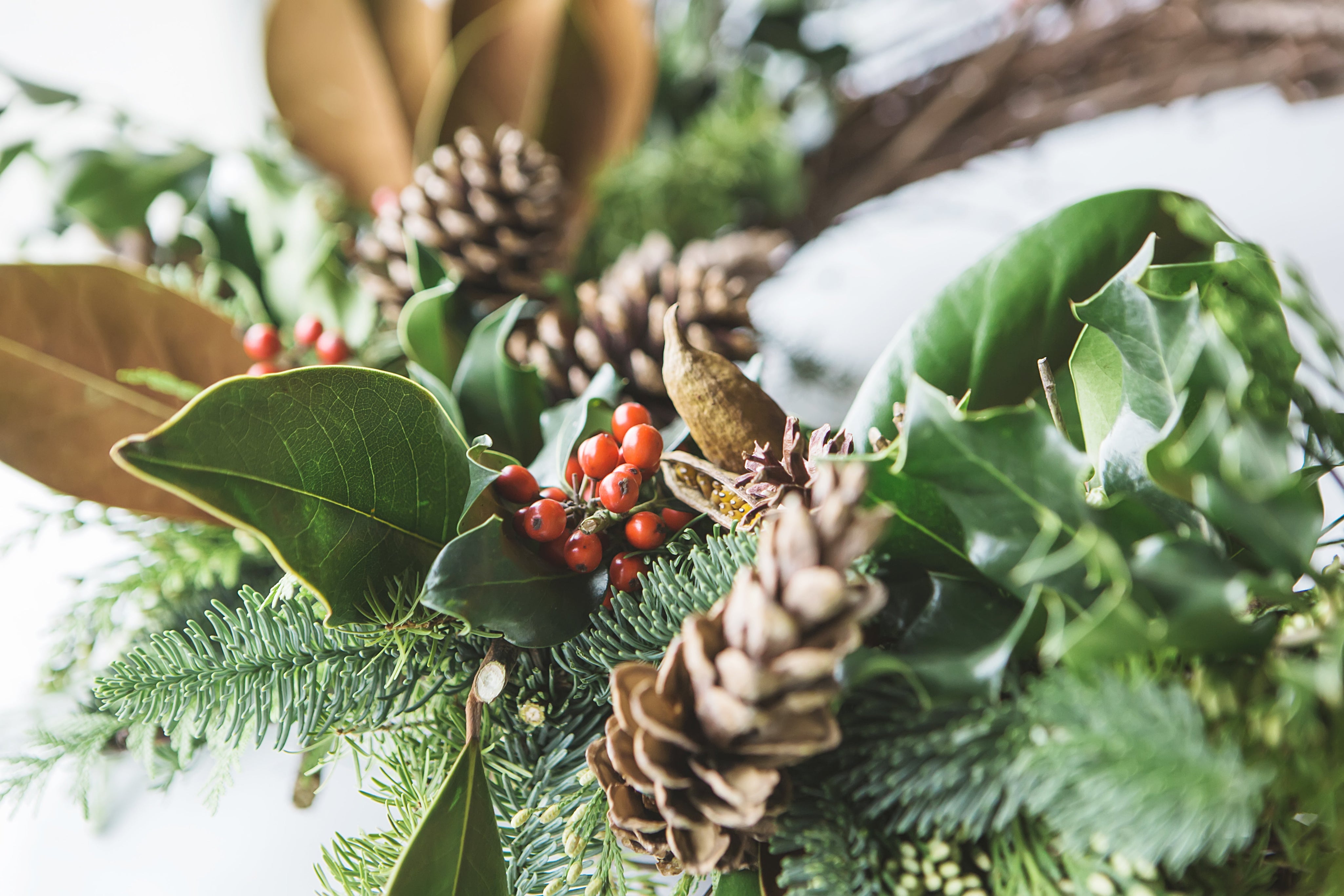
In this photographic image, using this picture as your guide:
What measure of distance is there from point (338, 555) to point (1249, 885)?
0.98 feet

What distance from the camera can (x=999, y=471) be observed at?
24cm

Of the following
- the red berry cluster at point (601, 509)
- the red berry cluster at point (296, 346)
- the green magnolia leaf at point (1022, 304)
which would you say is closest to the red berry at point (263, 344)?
the red berry cluster at point (296, 346)

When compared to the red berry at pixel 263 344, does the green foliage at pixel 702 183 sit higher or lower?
lower

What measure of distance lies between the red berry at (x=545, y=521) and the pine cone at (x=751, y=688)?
0.07 m

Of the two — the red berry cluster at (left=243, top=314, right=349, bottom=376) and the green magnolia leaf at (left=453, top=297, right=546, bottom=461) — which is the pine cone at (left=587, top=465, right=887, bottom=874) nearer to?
the green magnolia leaf at (left=453, top=297, right=546, bottom=461)

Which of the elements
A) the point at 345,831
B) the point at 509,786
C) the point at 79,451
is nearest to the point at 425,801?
the point at 509,786

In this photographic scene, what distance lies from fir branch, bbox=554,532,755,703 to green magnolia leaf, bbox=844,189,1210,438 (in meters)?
0.09

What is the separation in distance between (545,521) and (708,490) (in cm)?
7

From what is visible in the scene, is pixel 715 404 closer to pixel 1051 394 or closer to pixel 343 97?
pixel 1051 394

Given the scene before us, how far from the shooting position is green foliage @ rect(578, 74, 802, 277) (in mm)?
729

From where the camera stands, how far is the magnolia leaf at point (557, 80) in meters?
0.64

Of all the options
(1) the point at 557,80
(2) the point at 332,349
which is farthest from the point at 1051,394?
(1) the point at 557,80

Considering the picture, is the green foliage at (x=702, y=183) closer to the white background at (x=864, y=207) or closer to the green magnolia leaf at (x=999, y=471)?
the white background at (x=864, y=207)

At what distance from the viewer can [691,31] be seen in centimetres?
85
